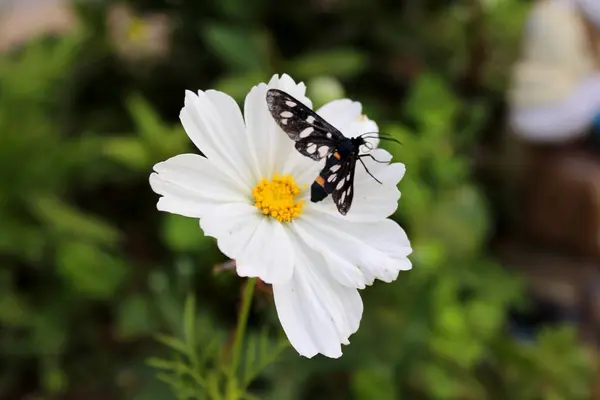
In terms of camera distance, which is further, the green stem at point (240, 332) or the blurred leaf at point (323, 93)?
the blurred leaf at point (323, 93)

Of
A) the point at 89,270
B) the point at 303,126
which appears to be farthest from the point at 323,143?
the point at 89,270

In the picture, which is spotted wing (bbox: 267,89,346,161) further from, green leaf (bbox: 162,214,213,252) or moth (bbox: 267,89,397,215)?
green leaf (bbox: 162,214,213,252)

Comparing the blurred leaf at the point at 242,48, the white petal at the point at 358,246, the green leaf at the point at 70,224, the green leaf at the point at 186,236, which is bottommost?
the green leaf at the point at 70,224

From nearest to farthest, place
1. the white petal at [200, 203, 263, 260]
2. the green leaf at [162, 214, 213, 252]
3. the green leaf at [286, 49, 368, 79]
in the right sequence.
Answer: the white petal at [200, 203, 263, 260] < the green leaf at [162, 214, 213, 252] < the green leaf at [286, 49, 368, 79]

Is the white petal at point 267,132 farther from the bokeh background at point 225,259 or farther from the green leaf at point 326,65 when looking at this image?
the green leaf at point 326,65

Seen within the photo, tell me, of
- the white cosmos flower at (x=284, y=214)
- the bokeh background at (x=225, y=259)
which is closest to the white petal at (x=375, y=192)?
the white cosmos flower at (x=284, y=214)

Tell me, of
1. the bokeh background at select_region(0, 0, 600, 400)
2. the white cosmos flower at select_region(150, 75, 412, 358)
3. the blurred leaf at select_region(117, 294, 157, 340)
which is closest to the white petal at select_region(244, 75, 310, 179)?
the white cosmos flower at select_region(150, 75, 412, 358)

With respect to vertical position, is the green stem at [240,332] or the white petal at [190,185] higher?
the white petal at [190,185]
